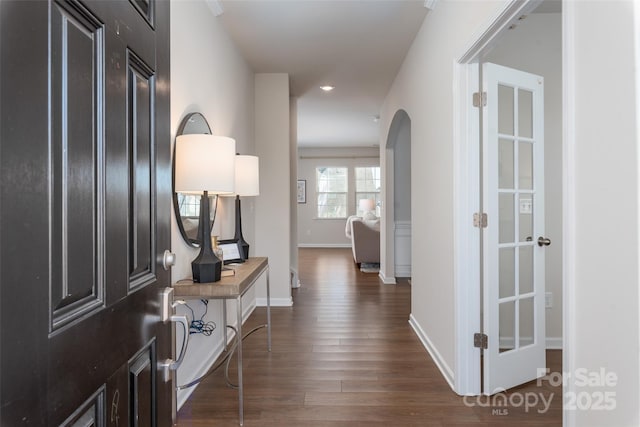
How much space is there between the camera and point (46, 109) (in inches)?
20.7

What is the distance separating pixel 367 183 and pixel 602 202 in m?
8.82

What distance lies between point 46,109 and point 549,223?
10.4 feet

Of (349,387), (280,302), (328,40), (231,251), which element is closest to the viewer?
(349,387)

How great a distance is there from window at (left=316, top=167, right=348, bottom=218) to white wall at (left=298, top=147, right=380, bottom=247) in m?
0.11

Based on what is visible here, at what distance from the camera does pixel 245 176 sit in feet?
9.20

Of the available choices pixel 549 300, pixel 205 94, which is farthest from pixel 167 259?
→ pixel 549 300

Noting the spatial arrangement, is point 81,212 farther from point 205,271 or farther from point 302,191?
point 302,191

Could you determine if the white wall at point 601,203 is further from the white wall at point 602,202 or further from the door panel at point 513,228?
the door panel at point 513,228

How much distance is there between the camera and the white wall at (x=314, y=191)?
384 inches

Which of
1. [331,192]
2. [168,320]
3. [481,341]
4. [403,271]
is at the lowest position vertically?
[403,271]

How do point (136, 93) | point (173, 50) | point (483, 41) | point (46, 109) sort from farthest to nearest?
point (173, 50) → point (483, 41) → point (136, 93) → point (46, 109)

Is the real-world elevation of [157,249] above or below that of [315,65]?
below

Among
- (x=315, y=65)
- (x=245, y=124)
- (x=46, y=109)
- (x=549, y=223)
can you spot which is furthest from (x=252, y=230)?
(x=46, y=109)

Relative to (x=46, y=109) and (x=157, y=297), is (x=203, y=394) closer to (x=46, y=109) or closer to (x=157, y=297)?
(x=157, y=297)
